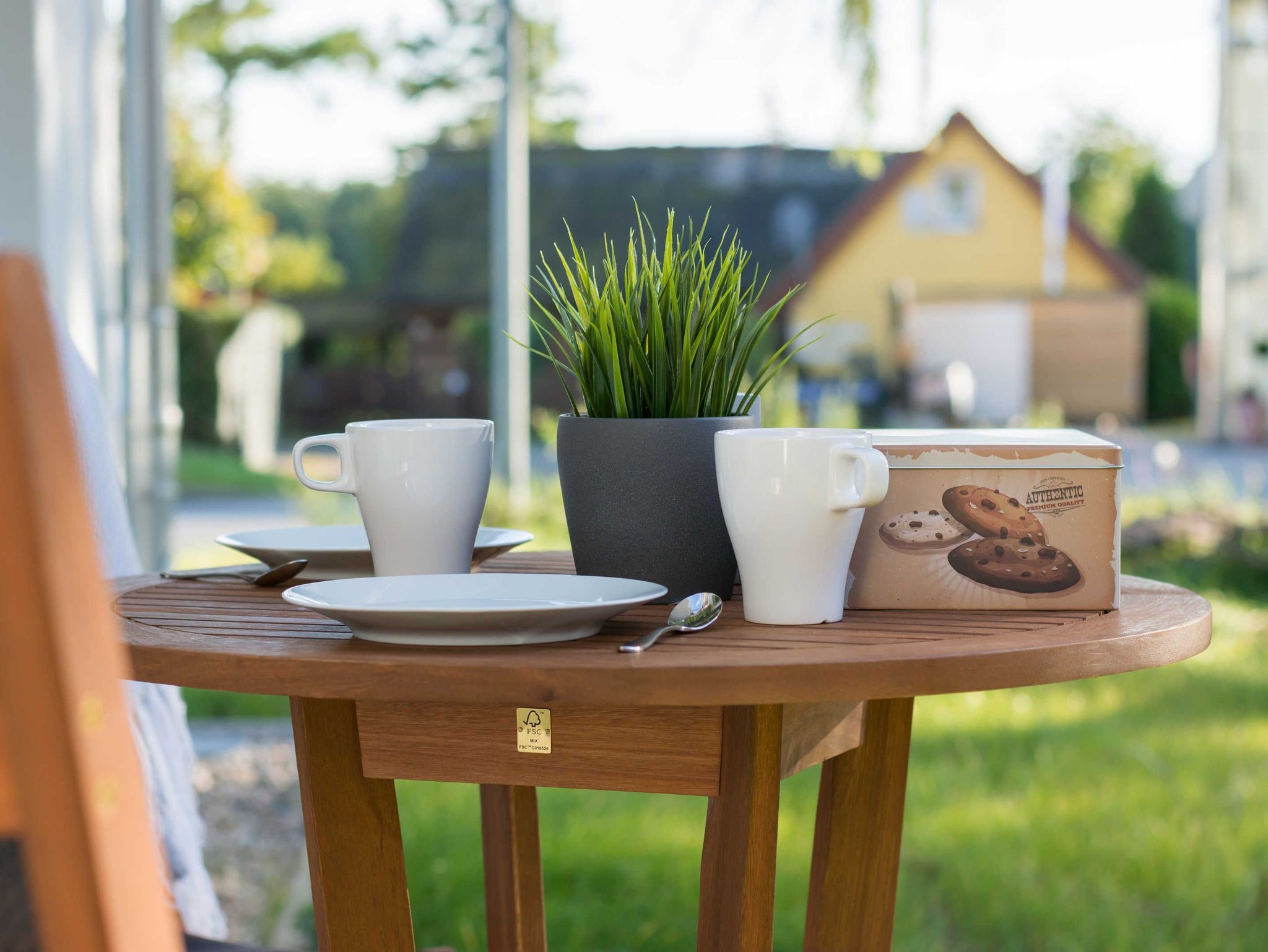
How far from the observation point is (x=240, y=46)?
54.4ft

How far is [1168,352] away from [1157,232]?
509 cm

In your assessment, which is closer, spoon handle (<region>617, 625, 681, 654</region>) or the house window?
spoon handle (<region>617, 625, 681, 654</region>)

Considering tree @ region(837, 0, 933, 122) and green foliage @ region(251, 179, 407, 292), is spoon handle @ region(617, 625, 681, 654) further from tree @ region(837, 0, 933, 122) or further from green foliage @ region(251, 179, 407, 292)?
green foliage @ region(251, 179, 407, 292)

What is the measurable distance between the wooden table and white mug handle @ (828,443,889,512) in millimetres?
87

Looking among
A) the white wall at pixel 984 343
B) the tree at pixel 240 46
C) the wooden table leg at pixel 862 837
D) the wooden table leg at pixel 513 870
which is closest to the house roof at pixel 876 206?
the white wall at pixel 984 343

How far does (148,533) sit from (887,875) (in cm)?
264

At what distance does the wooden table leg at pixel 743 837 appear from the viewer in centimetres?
89

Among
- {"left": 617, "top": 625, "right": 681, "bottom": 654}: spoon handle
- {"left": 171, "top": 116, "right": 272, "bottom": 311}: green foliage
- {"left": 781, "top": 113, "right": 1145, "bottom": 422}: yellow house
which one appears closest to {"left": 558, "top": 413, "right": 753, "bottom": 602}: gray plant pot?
{"left": 617, "top": 625, "right": 681, "bottom": 654}: spoon handle

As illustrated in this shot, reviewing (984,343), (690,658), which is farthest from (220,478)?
(984,343)

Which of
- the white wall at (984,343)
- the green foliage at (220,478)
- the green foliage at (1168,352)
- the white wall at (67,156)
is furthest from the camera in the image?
the green foliage at (1168,352)

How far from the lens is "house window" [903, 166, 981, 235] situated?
61.5 ft

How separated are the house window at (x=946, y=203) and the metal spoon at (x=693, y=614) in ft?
60.4

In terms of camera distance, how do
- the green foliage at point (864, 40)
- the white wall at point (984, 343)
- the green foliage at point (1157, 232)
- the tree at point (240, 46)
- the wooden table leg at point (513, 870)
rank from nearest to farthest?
1. the wooden table leg at point (513, 870)
2. the green foliage at point (864, 40)
3. the tree at point (240, 46)
4. the white wall at point (984, 343)
5. the green foliage at point (1157, 232)

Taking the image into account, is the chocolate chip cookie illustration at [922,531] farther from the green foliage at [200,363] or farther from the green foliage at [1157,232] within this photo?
the green foliage at [1157,232]
